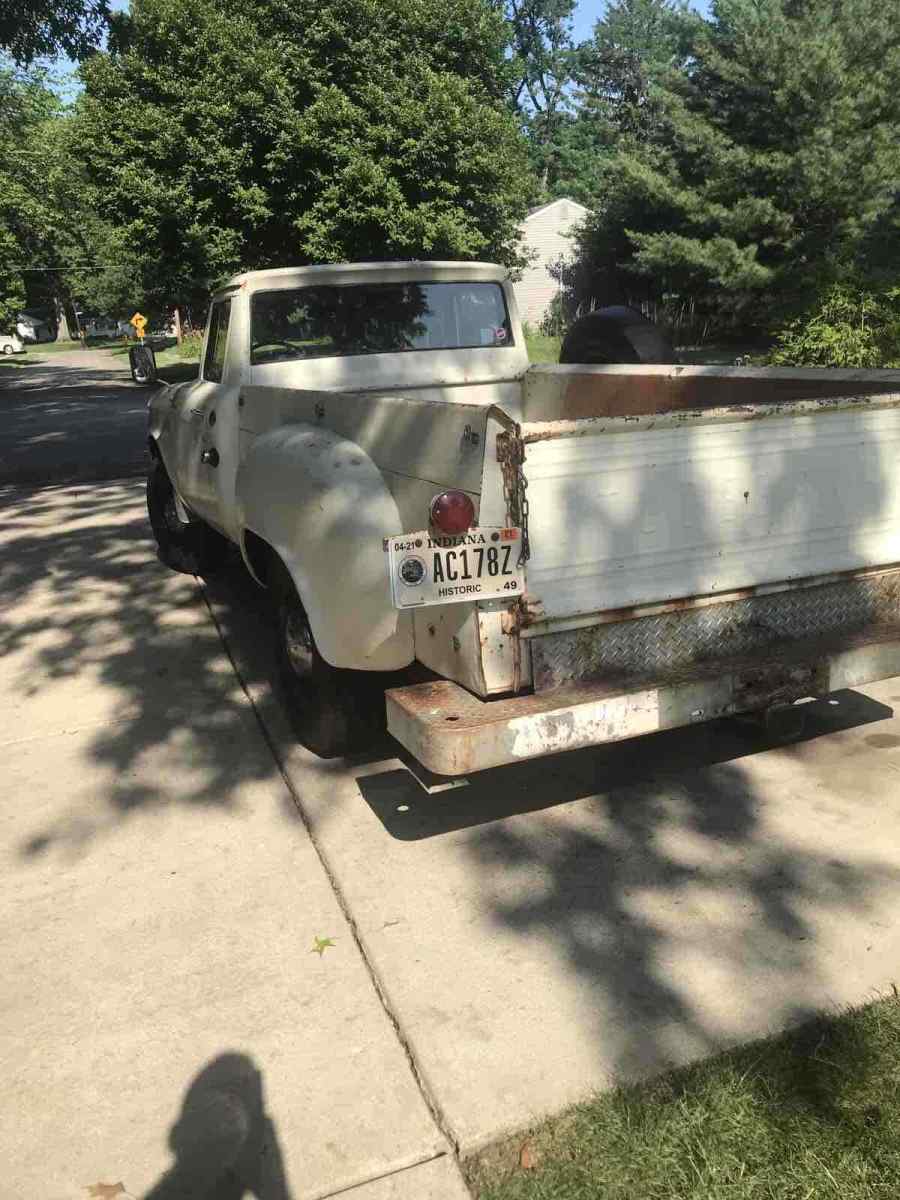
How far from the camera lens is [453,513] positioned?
2.79 meters

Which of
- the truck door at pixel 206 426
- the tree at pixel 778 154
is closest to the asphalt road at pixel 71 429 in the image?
the truck door at pixel 206 426

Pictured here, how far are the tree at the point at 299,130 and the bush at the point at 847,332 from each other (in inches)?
467

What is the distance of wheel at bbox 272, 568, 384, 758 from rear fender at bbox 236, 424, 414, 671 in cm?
28

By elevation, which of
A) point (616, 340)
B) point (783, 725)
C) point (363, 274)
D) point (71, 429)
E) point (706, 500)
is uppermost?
point (363, 274)

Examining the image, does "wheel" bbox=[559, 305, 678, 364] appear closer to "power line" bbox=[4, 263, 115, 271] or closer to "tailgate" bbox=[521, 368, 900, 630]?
"tailgate" bbox=[521, 368, 900, 630]

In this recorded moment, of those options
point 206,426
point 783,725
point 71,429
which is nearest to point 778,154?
point 71,429

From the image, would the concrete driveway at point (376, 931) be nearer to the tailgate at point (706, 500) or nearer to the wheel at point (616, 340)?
the tailgate at point (706, 500)

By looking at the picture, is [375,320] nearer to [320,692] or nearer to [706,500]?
[320,692]

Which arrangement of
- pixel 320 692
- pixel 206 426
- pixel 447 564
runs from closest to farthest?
1. pixel 447 564
2. pixel 320 692
3. pixel 206 426

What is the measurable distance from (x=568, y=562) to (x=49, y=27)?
14.5 metres

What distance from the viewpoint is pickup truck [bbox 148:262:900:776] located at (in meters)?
2.81

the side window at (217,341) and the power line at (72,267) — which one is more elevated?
the power line at (72,267)

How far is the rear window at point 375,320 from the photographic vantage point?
525 centimetres

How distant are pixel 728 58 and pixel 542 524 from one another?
28.6 meters
